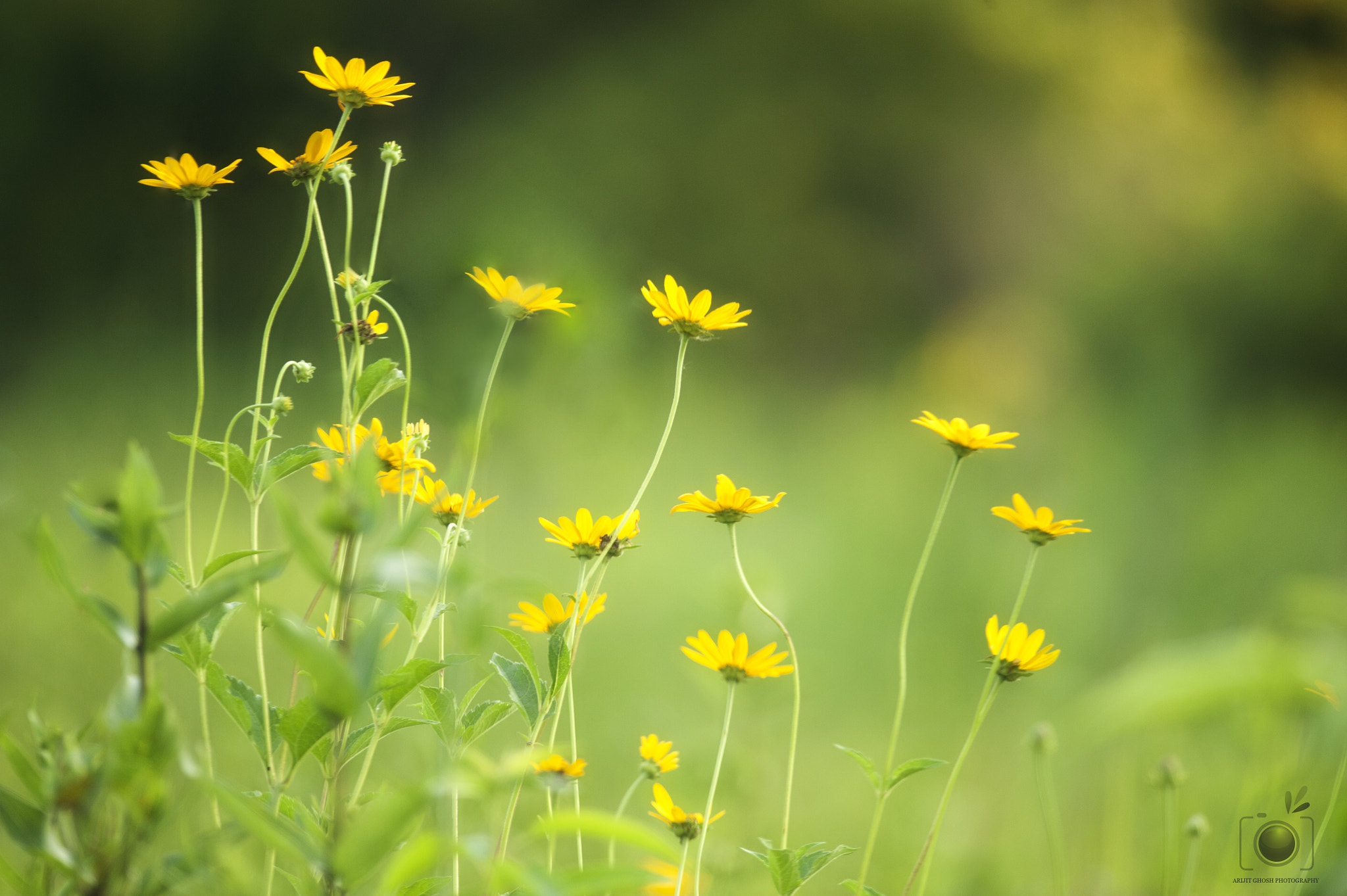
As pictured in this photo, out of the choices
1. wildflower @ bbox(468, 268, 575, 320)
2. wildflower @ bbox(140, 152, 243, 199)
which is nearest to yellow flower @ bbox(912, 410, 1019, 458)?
wildflower @ bbox(468, 268, 575, 320)

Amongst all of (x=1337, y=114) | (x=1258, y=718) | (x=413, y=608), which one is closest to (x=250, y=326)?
(x=413, y=608)

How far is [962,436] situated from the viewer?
284 millimetres

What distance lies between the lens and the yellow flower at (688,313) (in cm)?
28

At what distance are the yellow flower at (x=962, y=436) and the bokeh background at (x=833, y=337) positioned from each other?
22 cm

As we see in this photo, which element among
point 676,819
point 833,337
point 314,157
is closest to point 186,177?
point 314,157

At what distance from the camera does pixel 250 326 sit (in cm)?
115

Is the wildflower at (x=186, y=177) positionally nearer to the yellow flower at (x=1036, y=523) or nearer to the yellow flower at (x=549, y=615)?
the yellow flower at (x=549, y=615)

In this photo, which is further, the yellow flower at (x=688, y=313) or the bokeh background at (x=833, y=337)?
the bokeh background at (x=833, y=337)

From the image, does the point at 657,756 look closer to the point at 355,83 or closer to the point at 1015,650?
the point at 1015,650

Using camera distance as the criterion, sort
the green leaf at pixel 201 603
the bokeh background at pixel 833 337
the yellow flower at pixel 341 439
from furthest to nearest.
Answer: the bokeh background at pixel 833 337
the yellow flower at pixel 341 439
the green leaf at pixel 201 603

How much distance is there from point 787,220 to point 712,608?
2.92ft

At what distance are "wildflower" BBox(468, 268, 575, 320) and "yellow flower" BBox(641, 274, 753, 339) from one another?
34mm

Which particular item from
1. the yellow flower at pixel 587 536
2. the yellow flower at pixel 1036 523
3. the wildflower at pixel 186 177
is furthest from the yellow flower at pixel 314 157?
the yellow flower at pixel 1036 523

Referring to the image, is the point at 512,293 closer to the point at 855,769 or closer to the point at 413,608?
the point at 413,608
